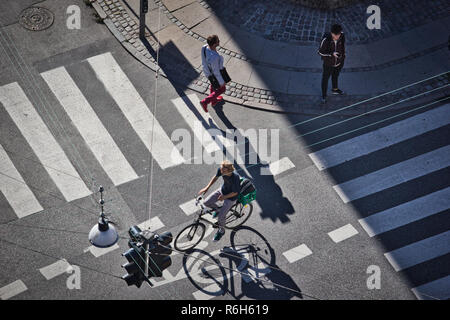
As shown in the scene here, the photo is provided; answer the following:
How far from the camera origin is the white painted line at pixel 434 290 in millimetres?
13156

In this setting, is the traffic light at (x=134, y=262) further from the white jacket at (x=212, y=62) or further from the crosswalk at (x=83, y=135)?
the white jacket at (x=212, y=62)

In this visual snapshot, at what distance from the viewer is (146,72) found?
54.7 ft

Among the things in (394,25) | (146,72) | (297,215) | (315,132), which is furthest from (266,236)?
(394,25)

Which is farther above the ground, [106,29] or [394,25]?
[394,25]

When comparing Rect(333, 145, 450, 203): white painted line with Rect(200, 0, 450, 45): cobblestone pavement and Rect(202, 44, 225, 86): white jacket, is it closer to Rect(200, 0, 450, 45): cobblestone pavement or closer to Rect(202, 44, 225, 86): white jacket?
Rect(202, 44, 225, 86): white jacket

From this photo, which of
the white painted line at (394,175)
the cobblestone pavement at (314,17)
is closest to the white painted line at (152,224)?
the white painted line at (394,175)

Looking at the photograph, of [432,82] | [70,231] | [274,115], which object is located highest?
[432,82]

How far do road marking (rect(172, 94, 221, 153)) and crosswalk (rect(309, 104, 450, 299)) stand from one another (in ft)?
8.07

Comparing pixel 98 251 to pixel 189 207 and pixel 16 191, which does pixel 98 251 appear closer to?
pixel 189 207

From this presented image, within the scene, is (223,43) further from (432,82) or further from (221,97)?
(432,82)

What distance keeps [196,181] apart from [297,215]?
98.2 inches

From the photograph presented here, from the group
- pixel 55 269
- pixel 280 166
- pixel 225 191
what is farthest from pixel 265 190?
pixel 55 269

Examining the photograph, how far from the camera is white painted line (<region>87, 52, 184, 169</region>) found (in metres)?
15.2

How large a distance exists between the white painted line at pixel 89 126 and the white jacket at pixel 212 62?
293 cm
